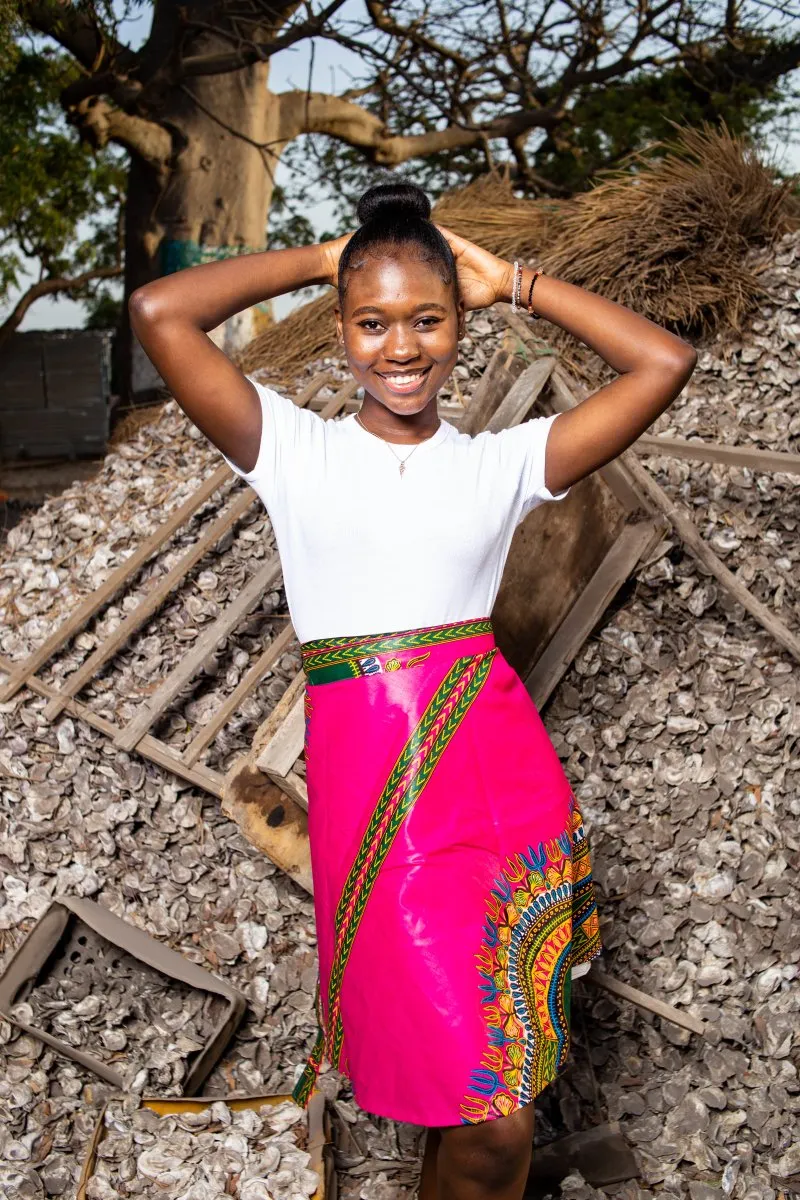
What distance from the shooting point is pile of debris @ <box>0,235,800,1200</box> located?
3270 millimetres

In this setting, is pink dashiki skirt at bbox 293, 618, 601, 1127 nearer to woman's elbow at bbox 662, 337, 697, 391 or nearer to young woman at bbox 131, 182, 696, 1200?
young woman at bbox 131, 182, 696, 1200

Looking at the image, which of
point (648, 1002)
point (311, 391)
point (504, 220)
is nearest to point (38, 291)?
point (504, 220)

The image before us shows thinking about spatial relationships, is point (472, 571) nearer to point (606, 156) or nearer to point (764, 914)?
point (764, 914)

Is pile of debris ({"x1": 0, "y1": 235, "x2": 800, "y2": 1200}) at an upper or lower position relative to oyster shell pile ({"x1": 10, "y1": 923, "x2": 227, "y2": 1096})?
upper

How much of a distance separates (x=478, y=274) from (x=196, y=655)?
242 cm

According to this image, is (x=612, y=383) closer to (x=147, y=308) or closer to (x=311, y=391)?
(x=147, y=308)

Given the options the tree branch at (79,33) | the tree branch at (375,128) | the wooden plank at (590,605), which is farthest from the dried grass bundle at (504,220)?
the tree branch at (375,128)


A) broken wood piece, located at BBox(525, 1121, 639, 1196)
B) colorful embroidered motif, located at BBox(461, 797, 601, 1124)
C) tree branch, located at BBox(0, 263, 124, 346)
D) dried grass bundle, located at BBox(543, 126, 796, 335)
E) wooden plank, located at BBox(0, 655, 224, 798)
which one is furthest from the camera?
tree branch, located at BBox(0, 263, 124, 346)

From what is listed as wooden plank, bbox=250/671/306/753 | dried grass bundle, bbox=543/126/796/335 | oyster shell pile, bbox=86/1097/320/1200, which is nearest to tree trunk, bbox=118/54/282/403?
dried grass bundle, bbox=543/126/796/335

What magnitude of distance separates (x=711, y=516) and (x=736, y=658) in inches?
28.7

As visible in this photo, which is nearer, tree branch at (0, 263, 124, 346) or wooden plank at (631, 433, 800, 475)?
wooden plank at (631, 433, 800, 475)

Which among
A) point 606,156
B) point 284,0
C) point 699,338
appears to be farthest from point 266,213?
point 699,338

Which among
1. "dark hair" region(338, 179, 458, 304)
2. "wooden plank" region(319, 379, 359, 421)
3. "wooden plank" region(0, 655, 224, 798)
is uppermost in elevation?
"dark hair" region(338, 179, 458, 304)

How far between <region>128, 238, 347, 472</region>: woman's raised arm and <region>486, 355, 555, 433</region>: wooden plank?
1726 mm
